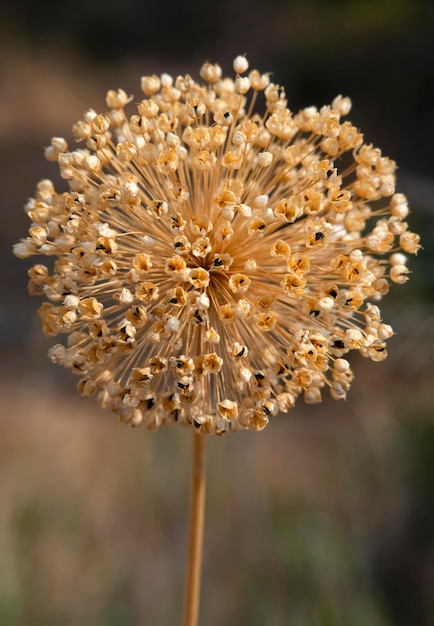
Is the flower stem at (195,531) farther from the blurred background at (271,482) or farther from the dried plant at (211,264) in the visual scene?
the blurred background at (271,482)

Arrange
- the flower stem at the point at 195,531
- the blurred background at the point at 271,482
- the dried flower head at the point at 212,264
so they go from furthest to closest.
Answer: the blurred background at the point at 271,482, the flower stem at the point at 195,531, the dried flower head at the point at 212,264

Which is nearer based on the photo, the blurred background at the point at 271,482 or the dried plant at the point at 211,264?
the dried plant at the point at 211,264

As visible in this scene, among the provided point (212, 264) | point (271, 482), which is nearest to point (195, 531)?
point (212, 264)

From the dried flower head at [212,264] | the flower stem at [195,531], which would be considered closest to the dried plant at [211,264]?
the dried flower head at [212,264]

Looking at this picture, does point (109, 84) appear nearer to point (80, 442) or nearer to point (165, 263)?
point (80, 442)

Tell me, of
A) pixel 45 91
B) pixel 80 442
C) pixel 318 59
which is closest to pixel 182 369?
pixel 80 442

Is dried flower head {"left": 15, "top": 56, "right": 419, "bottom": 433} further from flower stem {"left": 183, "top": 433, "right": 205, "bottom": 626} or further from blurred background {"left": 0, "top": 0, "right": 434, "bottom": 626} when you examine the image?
blurred background {"left": 0, "top": 0, "right": 434, "bottom": 626}

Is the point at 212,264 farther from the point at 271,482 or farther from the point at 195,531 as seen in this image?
the point at 271,482
